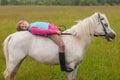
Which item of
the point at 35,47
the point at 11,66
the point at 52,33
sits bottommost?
the point at 11,66

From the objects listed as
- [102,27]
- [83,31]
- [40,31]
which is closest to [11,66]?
[40,31]

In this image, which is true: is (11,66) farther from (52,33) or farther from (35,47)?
(52,33)

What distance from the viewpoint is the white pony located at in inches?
235

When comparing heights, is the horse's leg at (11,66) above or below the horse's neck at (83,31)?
below

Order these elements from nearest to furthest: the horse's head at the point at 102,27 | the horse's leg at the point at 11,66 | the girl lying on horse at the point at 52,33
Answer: the girl lying on horse at the point at 52,33 → the horse's head at the point at 102,27 → the horse's leg at the point at 11,66

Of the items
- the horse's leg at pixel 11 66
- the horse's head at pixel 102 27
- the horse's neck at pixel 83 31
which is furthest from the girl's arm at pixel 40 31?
the horse's head at pixel 102 27

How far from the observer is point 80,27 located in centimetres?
600

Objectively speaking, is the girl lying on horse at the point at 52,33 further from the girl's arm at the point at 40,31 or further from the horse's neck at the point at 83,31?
the horse's neck at the point at 83,31

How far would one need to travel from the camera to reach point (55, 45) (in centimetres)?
602

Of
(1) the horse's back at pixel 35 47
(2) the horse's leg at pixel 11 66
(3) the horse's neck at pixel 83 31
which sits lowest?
(2) the horse's leg at pixel 11 66

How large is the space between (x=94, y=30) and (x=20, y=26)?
159cm

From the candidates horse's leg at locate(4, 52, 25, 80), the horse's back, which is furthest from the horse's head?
horse's leg at locate(4, 52, 25, 80)

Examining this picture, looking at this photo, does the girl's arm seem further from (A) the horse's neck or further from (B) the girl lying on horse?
(A) the horse's neck

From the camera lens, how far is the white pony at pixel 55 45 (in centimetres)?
598
